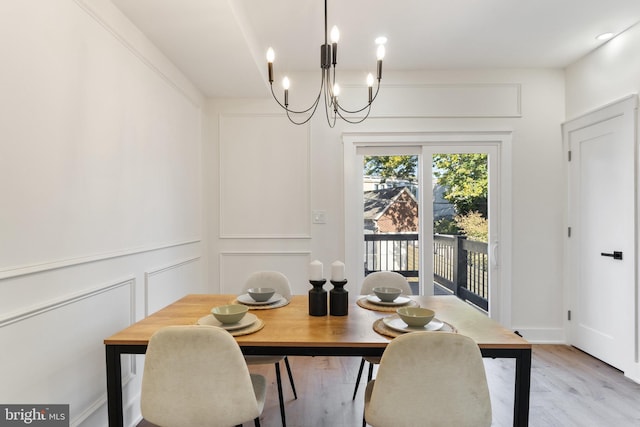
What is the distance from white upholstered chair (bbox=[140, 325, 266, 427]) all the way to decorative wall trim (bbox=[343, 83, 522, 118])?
2745mm

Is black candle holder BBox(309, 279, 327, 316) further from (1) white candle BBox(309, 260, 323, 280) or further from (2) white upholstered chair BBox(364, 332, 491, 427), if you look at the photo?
(2) white upholstered chair BBox(364, 332, 491, 427)

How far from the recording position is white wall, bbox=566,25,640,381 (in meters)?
2.58

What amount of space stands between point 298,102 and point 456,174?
5.74 feet

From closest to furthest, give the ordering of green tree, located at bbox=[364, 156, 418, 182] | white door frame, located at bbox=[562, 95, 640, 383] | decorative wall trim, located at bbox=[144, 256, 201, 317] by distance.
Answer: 1. decorative wall trim, located at bbox=[144, 256, 201, 317]
2. white door frame, located at bbox=[562, 95, 640, 383]
3. green tree, located at bbox=[364, 156, 418, 182]

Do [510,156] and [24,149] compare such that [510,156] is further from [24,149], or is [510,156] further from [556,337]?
[24,149]

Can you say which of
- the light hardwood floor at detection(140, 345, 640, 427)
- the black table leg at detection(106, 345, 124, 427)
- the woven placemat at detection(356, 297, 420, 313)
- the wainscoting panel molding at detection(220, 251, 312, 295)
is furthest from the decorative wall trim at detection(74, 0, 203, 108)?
the light hardwood floor at detection(140, 345, 640, 427)

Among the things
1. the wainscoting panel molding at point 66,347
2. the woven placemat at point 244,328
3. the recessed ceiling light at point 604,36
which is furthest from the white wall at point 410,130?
the woven placemat at point 244,328

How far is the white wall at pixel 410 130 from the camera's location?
332cm

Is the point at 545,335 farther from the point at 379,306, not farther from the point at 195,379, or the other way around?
the point at 195,379

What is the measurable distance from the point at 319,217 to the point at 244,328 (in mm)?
1940

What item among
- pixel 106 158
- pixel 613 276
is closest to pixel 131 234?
pixel 106 158

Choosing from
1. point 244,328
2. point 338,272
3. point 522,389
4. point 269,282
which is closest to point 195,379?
point 244,328

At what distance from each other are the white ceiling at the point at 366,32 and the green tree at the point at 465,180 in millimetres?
915

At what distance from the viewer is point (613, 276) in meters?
2.77
